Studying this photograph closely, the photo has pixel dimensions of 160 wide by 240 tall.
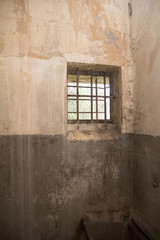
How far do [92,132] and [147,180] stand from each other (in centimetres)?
100

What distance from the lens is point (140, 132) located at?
2148 millimetres

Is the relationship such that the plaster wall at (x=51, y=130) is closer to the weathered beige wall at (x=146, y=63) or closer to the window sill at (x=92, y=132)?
the window sill at (x=92, y=132)

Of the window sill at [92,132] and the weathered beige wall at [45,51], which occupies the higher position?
the weathered beige wall at [45,51]

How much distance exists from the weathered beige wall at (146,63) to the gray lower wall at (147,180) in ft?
0.57

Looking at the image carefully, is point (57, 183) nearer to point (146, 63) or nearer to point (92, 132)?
point (92, 132)

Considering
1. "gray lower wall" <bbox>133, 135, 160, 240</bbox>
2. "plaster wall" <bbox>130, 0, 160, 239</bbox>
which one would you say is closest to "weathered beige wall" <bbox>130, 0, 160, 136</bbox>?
"plaster wall" <bbox>130, 0, 160, 239</bbox>

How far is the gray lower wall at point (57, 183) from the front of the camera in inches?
75.1

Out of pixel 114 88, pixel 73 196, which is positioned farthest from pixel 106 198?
pixel 114 88

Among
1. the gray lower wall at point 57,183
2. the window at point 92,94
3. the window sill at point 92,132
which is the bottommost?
the gray lower wall at point 57,183

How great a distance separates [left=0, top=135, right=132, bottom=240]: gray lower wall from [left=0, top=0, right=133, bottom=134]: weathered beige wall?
286 mm

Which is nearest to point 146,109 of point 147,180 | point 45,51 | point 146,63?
point 146,63

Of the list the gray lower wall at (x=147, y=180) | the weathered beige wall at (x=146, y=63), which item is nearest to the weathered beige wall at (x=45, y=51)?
the weathered beige wall at (x=146, y=63)

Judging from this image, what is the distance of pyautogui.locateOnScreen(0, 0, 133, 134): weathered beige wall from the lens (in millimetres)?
1914

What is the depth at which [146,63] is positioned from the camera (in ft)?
6.62
